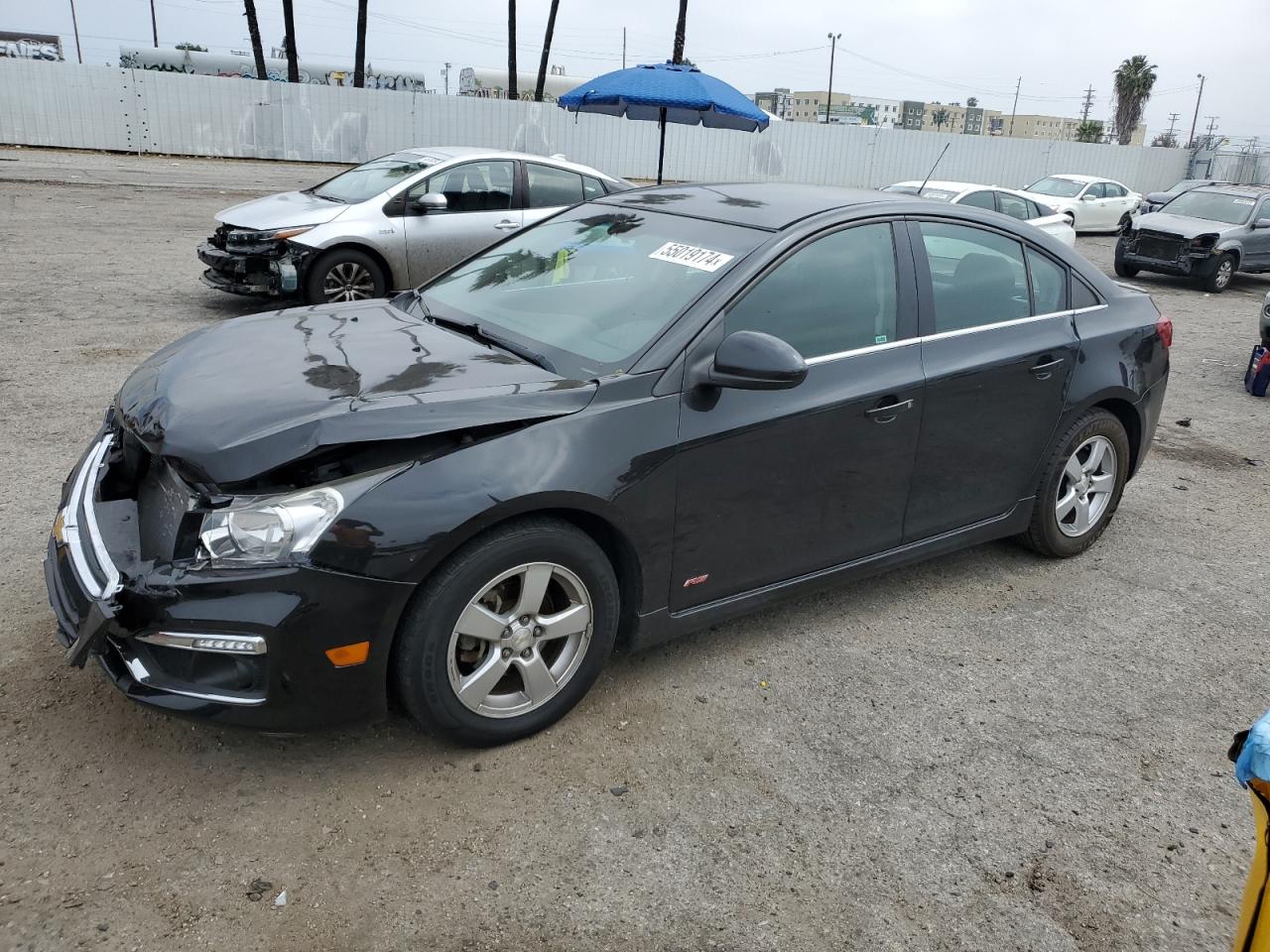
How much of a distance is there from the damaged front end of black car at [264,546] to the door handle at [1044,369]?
2.13 meters

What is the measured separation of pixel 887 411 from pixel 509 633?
164 cm

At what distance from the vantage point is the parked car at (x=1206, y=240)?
50.3 ft

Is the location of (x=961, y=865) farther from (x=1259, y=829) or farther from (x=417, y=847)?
(x=417, y=847)

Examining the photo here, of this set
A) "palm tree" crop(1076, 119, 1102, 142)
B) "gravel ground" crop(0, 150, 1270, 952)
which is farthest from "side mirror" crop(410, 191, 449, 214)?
"palm tree" crop(1076, 119, 1102, 142)

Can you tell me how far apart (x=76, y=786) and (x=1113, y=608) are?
13.0ft

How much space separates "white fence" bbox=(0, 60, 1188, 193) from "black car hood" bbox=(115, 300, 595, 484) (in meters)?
21.6

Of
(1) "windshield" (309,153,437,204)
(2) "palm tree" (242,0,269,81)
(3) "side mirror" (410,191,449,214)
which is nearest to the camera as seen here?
(3) "side mirror" (410,191,449,214)

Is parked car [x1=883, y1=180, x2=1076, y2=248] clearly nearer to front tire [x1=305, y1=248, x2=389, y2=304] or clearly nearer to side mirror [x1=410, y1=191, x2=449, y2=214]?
side mirror [x1=410, y1=191, x2=449, y2=214]

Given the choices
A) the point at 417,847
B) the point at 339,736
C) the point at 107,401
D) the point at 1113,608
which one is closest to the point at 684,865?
the point at 417,847

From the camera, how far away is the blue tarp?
13.4m

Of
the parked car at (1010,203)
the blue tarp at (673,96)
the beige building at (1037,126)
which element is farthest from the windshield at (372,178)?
the beige building at (1037,126)

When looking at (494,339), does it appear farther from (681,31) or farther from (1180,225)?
(681,31)

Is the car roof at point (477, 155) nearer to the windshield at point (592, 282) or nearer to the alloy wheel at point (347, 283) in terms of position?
the alloy wheel at point (347, 283)

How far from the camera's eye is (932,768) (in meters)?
3.15
